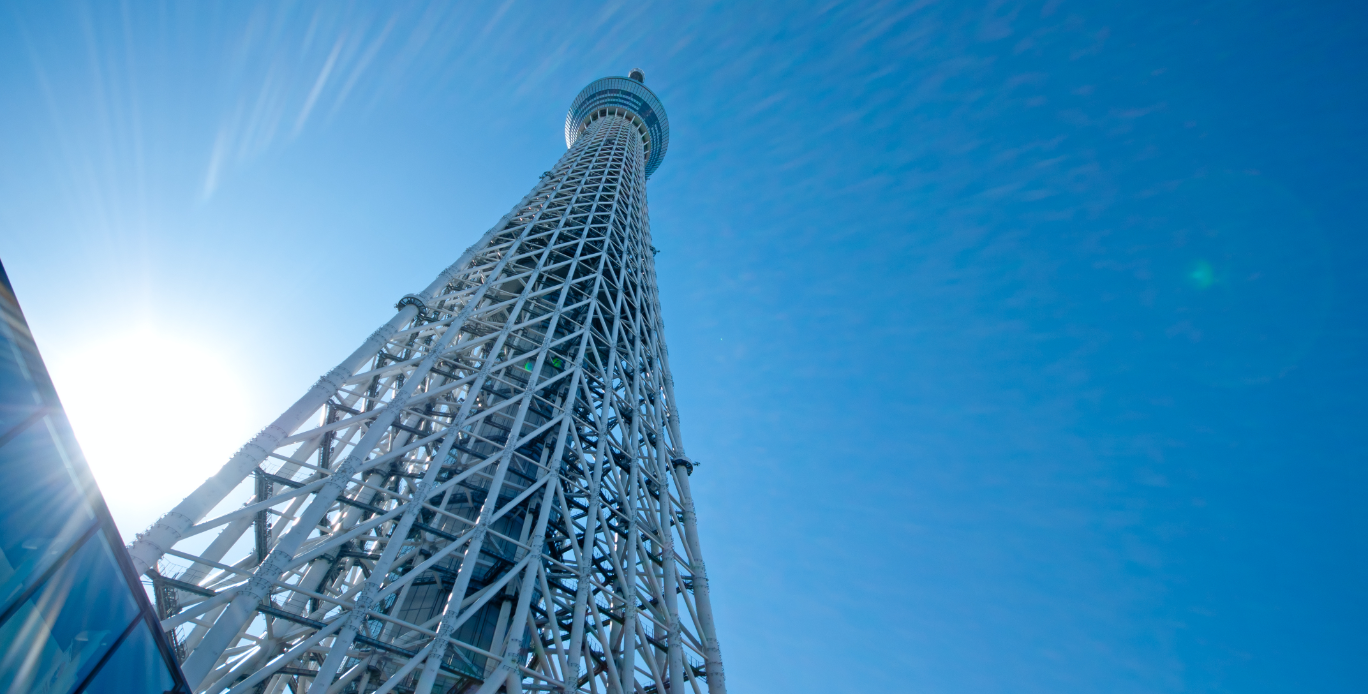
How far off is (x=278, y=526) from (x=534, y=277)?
1379 cm

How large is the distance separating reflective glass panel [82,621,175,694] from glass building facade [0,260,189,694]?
0.02 m

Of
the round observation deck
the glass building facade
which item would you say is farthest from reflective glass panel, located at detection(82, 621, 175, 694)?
the round observation deck

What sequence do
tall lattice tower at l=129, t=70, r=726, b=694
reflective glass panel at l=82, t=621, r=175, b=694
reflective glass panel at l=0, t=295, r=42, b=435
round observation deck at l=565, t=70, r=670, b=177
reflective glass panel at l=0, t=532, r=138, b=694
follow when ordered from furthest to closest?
round observation deck at l=565, t=70, r=670, b=177
tall lattice tower at l=129, t=70, r=726, b=694
reflective glass panel at l=82, t=621, r=175, b=694
reflective glass panel at l=0, t=295, r=42, b=435
reflective glass panel at l=0, t=532, r=138, b=694

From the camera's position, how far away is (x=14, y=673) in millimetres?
6242

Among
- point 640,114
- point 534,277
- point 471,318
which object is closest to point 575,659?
point 471,318

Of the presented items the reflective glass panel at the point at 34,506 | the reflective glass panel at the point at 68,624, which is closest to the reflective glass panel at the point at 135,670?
the reflective glass panel at the point at 68,624

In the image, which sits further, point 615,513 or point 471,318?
point 471,318

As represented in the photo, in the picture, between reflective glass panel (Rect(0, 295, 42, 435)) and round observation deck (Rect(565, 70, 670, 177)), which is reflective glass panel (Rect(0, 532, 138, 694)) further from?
round observation deck (Rect(565, 70, 670, 177))

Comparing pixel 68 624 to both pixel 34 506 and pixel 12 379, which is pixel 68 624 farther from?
pixel 12 379

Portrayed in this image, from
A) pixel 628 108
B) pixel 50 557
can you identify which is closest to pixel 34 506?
pixel 50 557

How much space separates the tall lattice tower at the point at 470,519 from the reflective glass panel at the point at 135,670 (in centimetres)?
263

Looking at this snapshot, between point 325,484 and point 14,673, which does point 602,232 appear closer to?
point 325,484

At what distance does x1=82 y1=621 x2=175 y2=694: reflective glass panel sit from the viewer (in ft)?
24.9

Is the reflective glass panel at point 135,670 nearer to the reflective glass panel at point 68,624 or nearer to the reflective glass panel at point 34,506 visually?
the reflective glass panel at point 68,624
